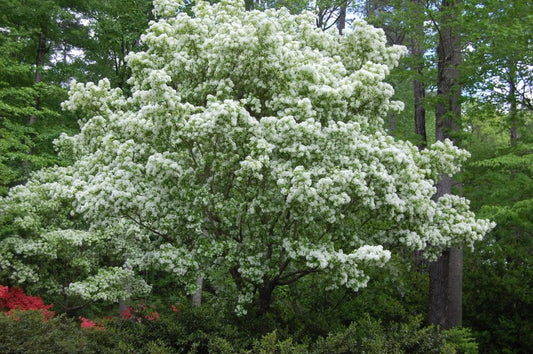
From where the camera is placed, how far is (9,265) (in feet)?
33.1

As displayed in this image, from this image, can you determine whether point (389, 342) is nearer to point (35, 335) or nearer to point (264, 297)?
point (264, 297)

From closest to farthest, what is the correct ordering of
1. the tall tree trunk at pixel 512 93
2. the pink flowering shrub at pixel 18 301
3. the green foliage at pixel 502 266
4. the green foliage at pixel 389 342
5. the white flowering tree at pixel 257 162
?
the white flowering tree at pixel 257 162 < the green foliage at pixel 389 342 < the tall tree trunk at pixel 512 93 < the green foliage at pixel 502 266 < the pink flowering shrub at pixel 18 301

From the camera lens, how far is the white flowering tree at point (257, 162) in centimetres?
A: 603

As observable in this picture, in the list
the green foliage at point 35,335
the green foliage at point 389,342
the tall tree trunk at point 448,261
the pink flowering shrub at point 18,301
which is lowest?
the pink flowering shrub at point 18,301

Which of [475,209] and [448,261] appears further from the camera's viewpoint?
[475,209]

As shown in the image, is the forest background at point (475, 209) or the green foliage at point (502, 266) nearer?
the forest background at point (475, 209)

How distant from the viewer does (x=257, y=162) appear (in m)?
5.64

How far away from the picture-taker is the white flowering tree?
19.8 ft

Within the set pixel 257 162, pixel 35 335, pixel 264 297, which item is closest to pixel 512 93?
pixel 264 297

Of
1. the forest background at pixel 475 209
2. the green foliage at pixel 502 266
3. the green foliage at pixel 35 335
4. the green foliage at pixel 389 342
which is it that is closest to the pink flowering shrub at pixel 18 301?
the forest background at pixel 475 209

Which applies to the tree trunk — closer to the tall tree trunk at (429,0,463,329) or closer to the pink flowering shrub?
the tall tree trunk at (429,0,463,329)

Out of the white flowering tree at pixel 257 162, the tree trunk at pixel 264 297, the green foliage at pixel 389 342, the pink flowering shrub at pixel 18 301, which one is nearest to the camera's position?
the white flowering tree at pixel 257 162

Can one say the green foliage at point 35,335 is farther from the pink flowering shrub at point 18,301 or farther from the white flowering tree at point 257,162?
the pink flowering shrub at point 18,301

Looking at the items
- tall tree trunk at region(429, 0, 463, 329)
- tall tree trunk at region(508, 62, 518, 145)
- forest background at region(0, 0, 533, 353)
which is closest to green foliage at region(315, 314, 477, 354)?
forest background at region(0, 0, 533, 353)
